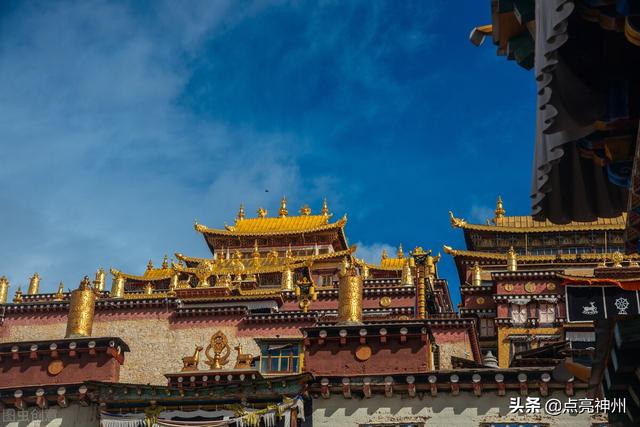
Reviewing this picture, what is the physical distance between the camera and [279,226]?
65000 millimetres

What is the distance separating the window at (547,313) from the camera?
42.0m

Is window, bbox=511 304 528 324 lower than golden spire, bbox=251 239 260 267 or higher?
lower

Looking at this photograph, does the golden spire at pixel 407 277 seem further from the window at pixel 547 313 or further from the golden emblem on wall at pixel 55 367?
the golden emblem on wall at pixel 55 367

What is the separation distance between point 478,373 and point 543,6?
702 inches

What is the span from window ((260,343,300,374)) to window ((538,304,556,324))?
41.5ft

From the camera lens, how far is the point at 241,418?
85.1 ft

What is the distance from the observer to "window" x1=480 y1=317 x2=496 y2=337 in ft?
142

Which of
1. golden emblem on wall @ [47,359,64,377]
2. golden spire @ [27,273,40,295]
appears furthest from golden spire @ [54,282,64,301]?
golden emblem on wall @ [47,359,64,377]

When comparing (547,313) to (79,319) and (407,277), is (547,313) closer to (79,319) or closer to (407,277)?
(407,277)

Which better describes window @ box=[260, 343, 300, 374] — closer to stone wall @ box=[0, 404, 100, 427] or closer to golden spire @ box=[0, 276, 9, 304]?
stone wall @ box=[0, 404, 100, 427]

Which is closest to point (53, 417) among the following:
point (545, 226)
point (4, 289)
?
point (4, 289)

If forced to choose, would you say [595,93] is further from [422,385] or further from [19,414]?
[19,414]

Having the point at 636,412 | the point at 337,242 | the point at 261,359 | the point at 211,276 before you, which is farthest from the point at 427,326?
the point at 337,242

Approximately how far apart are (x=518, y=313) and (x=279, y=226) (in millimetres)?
25889
